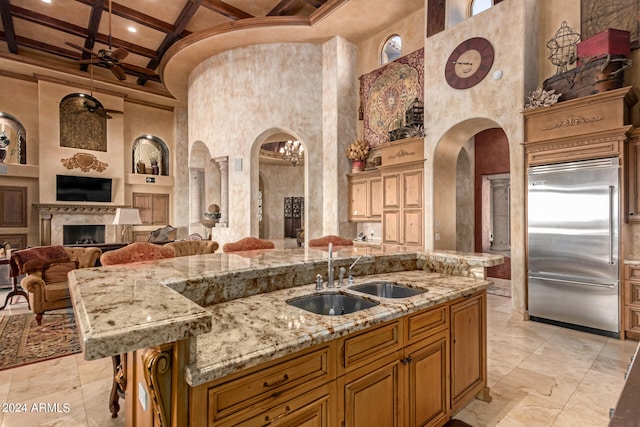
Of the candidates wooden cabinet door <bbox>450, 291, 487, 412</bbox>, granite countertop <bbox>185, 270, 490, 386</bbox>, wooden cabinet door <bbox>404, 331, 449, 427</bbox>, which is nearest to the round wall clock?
wooden cabinet door <bbox>450, 291, 487, 412</bbox>

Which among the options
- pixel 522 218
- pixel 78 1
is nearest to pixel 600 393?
pixel 522 218

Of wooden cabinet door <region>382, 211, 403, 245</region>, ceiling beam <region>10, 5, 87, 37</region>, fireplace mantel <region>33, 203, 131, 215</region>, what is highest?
ceiling beam <region>10, 5, 87, 37</region>

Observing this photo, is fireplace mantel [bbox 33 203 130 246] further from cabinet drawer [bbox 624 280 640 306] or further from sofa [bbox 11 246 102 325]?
cabinet drawer [bbox 624 280 640 306]

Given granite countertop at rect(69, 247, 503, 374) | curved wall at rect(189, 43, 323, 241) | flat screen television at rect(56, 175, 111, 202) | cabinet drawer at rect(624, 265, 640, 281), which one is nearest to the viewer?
granite countertop at rect(69, 247, 503, 374)

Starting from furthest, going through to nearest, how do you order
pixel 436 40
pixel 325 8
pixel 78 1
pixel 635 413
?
pixel 78 1, pixel 325 8, pixel 436 40, pixel 635 413

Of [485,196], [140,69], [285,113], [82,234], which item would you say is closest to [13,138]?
[82,234]

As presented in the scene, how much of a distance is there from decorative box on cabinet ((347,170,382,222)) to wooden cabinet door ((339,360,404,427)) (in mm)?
4559

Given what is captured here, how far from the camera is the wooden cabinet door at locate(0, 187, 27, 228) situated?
26.8ft

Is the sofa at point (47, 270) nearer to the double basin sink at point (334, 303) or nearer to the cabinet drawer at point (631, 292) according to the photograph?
the double basin sink at point (334, 303)

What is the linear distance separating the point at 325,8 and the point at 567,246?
212 inches

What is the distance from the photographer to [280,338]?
1.29m

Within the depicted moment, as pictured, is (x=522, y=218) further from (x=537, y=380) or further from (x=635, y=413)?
(x=635, y=413)

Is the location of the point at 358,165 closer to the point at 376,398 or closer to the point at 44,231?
the point at 376,398

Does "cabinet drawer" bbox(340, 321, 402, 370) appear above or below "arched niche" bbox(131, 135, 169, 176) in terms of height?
below
